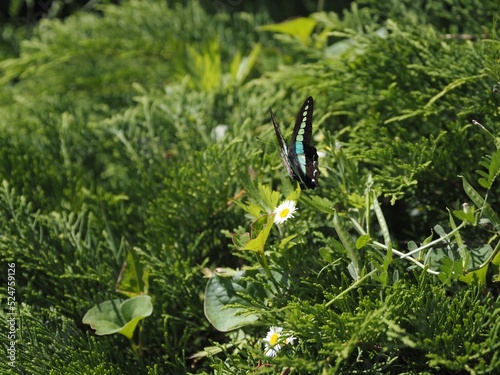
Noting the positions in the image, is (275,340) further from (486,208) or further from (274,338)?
(486,208)

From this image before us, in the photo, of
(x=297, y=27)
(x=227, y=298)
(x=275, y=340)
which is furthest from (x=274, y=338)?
(x=297, y=27)

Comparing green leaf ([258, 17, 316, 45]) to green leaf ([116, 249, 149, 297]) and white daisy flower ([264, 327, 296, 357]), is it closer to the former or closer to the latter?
green leaf ([116, 249, 149, 297])

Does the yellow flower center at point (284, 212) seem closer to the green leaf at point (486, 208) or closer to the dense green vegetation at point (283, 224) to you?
the dense green vegetation at point (283, 224)

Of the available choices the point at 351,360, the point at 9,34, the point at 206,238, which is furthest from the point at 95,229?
the point at 9,34

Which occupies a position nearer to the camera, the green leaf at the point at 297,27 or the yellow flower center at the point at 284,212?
the yellow flower center at the point at 284,212

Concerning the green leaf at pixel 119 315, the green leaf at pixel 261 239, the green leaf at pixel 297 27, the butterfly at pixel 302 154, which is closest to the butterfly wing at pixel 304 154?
the butterfly at pixel 302 154

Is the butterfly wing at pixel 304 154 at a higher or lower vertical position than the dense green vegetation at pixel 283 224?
higher
